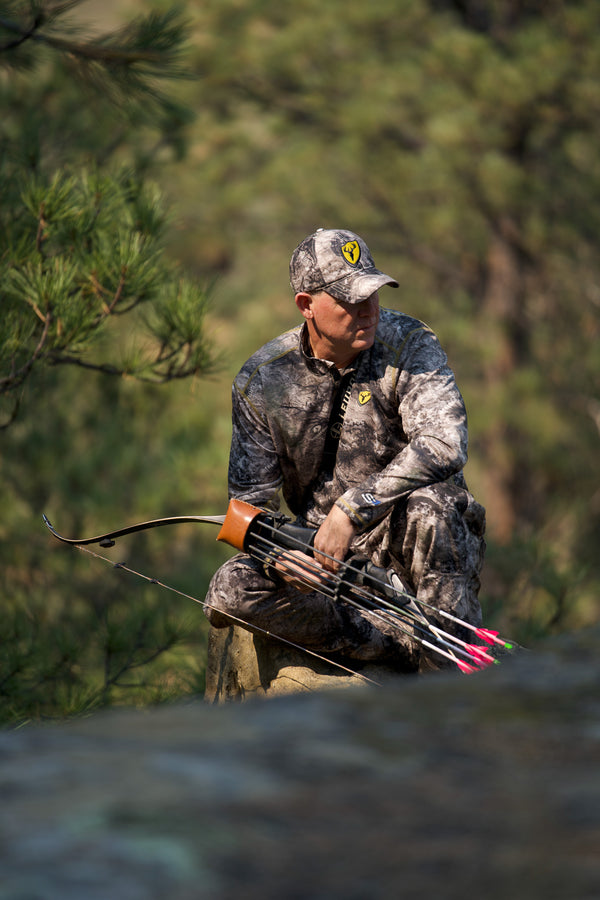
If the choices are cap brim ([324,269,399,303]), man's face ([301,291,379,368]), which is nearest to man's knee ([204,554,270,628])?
man's face ([301,291,379,368])

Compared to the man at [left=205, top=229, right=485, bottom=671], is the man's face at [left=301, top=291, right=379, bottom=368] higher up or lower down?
higher up

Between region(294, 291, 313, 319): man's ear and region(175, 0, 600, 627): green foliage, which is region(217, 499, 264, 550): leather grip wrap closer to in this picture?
region(294, 291, 313, 319): man's ear

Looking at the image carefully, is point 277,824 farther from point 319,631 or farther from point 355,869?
point 319,631

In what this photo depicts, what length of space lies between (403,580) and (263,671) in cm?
49

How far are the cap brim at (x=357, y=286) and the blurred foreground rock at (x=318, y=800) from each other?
1.49m

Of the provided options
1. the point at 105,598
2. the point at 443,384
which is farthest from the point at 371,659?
the point at 105,598

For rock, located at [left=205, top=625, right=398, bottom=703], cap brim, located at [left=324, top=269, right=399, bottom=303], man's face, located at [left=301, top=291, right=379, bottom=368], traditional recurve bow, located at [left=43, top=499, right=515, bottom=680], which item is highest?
cap brim, located at [left=324, top=269, right=399, bottom=303]

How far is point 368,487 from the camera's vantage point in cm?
253

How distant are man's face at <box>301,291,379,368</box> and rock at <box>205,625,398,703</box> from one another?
0.85 m

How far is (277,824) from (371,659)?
6.42ft

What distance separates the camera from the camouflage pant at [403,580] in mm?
2623

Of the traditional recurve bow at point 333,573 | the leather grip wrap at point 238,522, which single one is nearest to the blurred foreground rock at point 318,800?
the traditional recurve bow at point 333,573

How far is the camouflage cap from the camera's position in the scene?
261 centimetres

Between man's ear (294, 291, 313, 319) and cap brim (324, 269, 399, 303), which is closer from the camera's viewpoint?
cap brim (324, 269, 399, 303)
